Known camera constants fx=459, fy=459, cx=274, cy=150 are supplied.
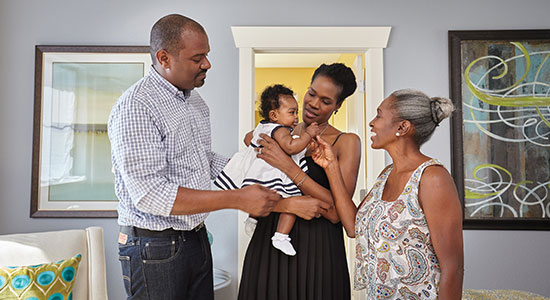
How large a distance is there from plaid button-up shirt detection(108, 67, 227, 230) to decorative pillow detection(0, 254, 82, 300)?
24.9 inches

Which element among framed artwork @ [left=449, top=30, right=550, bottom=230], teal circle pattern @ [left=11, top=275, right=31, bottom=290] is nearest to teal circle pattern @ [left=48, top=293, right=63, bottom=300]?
teal circle pattern @ [left=11, top=275, right=31, bottom=290]

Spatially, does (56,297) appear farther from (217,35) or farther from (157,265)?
(217,35)

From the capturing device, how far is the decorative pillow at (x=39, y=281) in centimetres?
193

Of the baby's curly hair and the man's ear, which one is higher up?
the man's ear

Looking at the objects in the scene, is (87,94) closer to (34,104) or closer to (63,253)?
(34,104)

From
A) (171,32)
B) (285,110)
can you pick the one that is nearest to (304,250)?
(285,110)

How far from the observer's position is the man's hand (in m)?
1.60

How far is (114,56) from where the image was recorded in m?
3.08

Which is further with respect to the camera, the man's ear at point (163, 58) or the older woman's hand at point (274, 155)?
the older woman's hand at point (274, 155)

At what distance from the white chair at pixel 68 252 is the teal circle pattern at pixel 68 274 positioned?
0.25 ft

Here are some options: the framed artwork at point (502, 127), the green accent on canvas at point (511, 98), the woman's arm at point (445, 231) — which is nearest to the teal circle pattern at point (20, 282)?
the woman's arm at point (445, 231)

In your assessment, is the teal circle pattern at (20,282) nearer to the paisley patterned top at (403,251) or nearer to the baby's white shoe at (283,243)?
the baby's white shoe at (283,243)

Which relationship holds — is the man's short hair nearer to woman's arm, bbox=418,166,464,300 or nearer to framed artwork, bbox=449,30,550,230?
woman's arm, bbox=418,166,464,300

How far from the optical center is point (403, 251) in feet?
5.23
